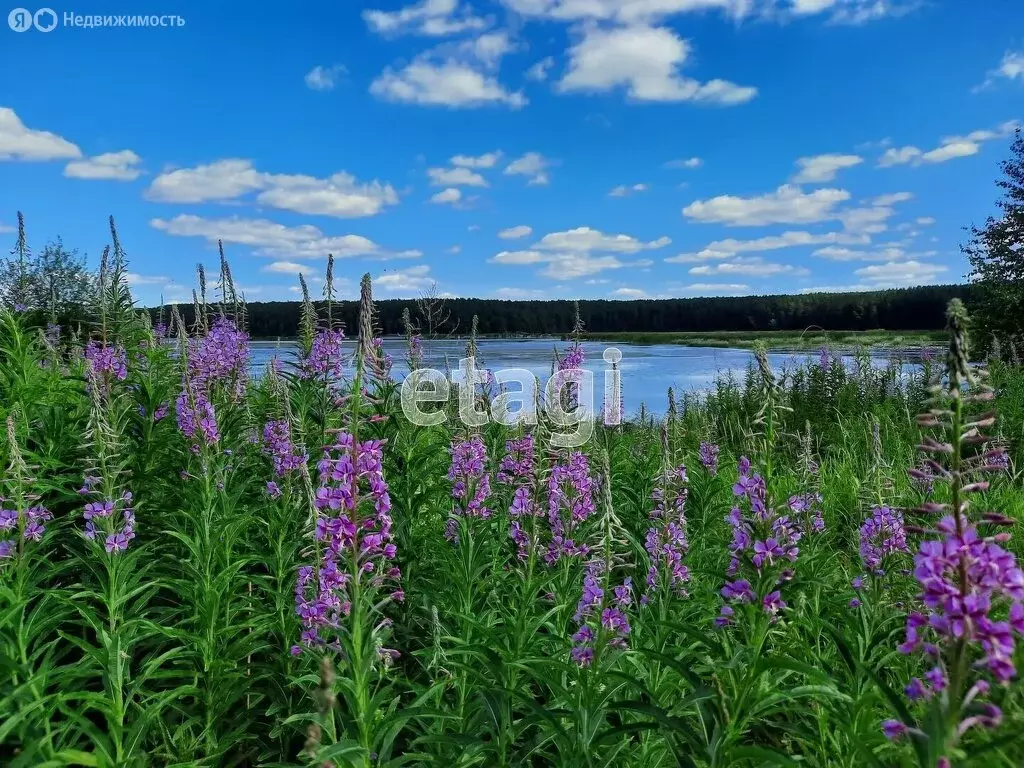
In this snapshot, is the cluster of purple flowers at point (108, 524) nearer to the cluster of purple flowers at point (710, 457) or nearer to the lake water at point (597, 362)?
the lake water at point (597, 362)

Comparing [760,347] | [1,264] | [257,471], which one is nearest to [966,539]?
[760,347]

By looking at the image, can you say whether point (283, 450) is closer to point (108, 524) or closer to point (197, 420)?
point (197, 420)

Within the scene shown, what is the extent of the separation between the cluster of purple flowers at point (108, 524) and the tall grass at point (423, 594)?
27 millimetres

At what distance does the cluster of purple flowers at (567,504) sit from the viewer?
4059mm

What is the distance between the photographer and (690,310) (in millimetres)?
62312

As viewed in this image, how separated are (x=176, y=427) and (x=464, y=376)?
2.62 m

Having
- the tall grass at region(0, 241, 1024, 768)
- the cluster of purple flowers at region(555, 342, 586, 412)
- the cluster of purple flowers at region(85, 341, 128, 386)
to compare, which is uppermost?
the cluster of purple flowers at region(85, 341, 128, 386)

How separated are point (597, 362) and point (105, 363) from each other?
30.2ft

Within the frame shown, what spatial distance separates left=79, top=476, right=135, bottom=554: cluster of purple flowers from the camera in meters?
3.50

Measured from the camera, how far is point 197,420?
14.5 feet

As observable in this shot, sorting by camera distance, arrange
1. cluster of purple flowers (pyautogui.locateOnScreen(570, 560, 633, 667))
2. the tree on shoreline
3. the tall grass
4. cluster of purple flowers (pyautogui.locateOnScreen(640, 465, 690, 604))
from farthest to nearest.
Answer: the tree on shoreline < cluster of purple flowers (pyautogui.locateOnScreen(640, 465, 690, 604)) < cluster of purple flowers (pyautogui.locateOnScreen(570, 560, 633, 667)) < the tall grass

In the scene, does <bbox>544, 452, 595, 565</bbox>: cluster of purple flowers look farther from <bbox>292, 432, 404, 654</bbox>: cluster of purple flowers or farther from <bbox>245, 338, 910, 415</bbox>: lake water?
<bbox>292, 432, 404, 654</bbox>: cluster of purple flowers

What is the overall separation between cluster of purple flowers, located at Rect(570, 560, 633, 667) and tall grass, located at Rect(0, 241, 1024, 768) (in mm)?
19

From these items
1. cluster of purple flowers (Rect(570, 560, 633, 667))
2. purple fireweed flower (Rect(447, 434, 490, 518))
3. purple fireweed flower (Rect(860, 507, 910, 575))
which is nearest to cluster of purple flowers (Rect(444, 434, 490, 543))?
purple fireweed flower (Rect(447, 434, 490, 518))
